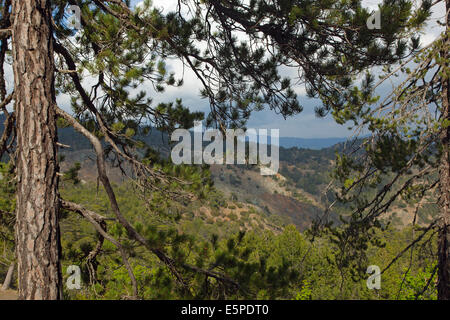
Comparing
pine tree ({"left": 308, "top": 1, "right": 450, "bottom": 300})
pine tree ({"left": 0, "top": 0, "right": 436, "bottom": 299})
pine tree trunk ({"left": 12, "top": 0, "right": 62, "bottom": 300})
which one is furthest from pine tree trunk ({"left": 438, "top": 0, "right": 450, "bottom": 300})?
pine tree trunk ({"left": 12, "top": 0, "right": 62, "bottom": 300})

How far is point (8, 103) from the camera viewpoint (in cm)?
335

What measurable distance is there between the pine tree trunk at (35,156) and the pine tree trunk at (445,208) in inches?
180

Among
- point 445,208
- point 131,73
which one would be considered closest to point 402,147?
point 445,208

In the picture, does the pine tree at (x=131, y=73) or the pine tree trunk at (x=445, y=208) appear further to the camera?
the pine tree trunk at (x=445, y=208)

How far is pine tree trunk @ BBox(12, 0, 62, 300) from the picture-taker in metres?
2.62

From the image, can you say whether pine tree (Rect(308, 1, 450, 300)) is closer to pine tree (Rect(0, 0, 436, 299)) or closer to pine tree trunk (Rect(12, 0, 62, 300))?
pine tree (Rect(0, 0, 436, 299))

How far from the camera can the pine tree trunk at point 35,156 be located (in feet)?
8.61

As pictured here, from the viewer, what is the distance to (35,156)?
2734mm

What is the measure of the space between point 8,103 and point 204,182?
6.89 feet

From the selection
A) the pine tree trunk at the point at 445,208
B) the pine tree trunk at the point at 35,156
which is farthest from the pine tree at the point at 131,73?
the pine tree trunk at the point at 445,208

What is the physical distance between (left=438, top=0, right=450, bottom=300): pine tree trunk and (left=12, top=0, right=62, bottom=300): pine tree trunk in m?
4.58

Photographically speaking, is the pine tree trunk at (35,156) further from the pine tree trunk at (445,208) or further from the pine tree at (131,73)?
the pine tree trunk at (445,208)

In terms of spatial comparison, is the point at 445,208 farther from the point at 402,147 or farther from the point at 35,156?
the point at 35,156

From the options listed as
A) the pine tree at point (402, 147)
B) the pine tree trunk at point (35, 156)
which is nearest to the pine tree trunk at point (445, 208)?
the pine tree at point (402, 147)
